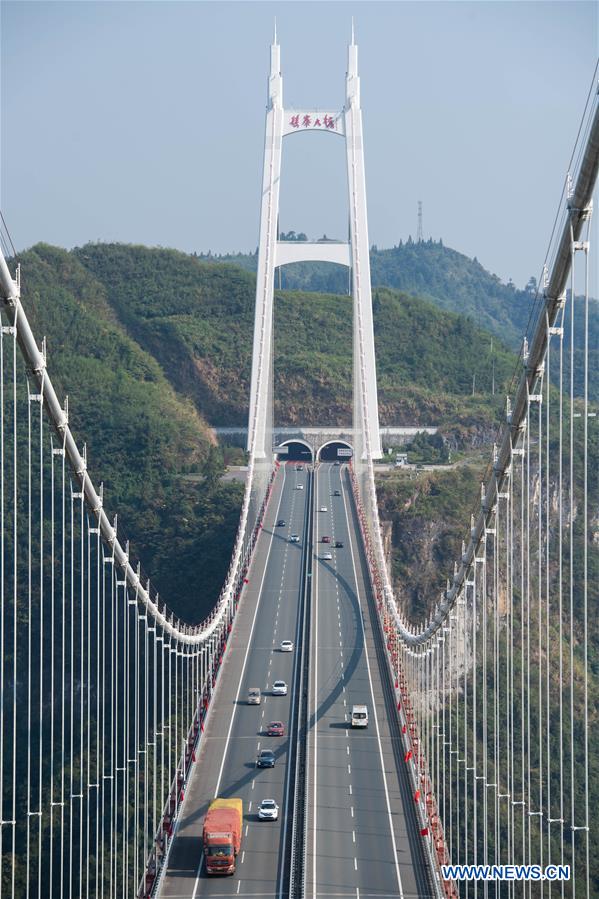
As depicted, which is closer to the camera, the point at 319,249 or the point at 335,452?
the point at 319,249

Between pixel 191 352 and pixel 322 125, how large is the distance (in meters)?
45.7

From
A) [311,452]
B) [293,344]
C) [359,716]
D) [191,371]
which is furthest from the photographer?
[293,344]

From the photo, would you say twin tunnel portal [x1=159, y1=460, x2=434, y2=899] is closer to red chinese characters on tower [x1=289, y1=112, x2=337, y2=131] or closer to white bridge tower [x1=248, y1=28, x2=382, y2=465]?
white bridge tower [x1=248, y1=28, x2=382, y2=465]

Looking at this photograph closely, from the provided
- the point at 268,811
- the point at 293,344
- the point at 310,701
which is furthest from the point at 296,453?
the point at 268,811

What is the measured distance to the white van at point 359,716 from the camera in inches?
1444

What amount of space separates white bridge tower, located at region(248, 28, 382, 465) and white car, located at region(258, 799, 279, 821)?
36.7 meters

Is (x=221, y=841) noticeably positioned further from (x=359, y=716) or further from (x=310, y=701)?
(x=310, y=701)

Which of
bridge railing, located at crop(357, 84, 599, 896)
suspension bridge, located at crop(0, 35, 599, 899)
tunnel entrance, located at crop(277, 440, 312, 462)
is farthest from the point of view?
tunnel entrance, located at crop(277, 440, 312, 462)

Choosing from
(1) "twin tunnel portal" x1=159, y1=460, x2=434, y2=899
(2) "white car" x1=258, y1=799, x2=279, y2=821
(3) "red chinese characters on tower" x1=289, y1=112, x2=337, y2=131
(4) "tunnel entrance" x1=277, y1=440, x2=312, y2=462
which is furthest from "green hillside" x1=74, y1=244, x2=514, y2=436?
(2) "white car" x1=258, y1=799, x2=279, y2=821

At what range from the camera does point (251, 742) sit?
1398 inches

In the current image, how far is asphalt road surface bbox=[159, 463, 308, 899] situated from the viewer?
26.2m

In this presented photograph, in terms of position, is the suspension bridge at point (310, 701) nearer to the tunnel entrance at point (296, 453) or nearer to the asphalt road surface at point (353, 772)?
the asphalt road surface at point (353, 772)

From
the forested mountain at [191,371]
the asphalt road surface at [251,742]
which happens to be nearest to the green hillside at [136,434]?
the forested mountain at [191,371]

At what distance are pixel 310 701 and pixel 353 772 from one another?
275 inches
